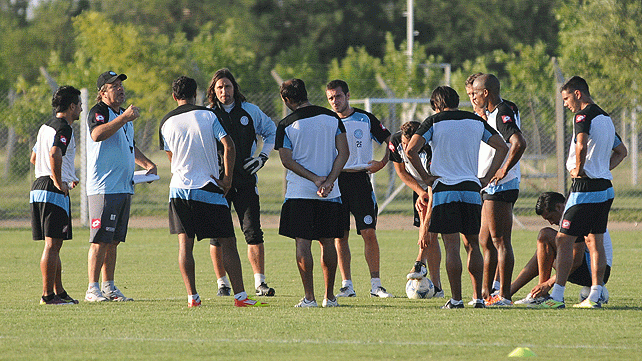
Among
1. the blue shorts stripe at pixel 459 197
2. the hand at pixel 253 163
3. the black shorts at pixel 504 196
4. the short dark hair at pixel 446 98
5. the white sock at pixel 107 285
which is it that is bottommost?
the white sock at pixel 107 285

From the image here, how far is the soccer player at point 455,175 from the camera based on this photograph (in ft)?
26.0

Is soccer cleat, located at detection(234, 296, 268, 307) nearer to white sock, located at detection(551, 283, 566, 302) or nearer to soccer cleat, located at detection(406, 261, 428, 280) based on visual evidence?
soccer cleat, located at detection(406, 261, 428, 280)

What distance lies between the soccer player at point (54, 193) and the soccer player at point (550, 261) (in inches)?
170

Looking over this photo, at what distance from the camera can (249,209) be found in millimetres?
9578

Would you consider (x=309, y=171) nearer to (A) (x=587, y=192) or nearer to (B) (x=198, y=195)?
(B) (x=198, y=195)

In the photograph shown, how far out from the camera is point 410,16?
38.3m

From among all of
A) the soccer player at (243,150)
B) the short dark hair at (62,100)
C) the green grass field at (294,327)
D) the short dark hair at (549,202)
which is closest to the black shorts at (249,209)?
the soccer player at (243,150)

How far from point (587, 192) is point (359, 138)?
248cm

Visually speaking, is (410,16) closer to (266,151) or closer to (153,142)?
(153,142)

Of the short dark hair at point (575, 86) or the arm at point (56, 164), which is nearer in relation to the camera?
the short dark hair at point (575, 86)

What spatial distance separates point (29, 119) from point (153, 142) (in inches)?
114

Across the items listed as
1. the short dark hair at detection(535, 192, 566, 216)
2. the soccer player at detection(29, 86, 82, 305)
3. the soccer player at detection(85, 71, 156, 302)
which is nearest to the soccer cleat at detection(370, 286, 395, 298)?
the short dark hair at detection(535, 192, 566, 216)

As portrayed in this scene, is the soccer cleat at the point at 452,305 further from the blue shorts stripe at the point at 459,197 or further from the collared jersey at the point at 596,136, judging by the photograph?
the collared jersey at the point at 596,136

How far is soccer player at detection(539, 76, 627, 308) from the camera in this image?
812cm
